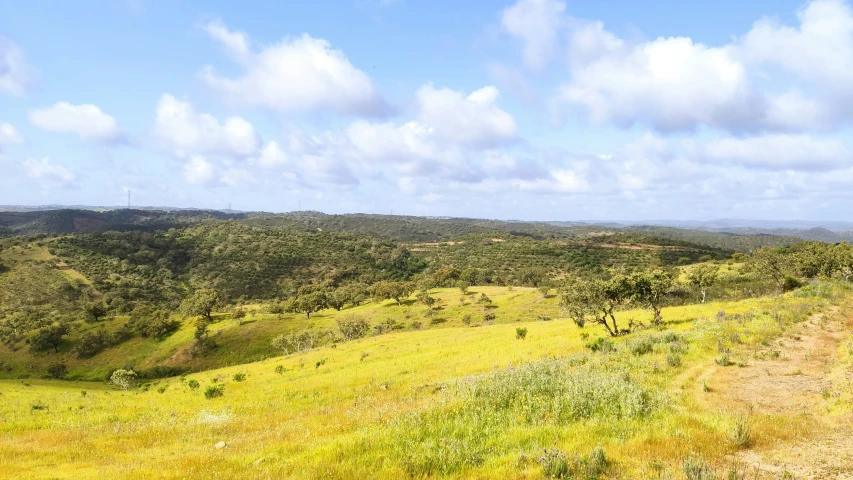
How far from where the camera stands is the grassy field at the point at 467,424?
26.2ft

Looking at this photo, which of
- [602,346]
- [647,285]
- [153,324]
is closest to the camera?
[602,346]

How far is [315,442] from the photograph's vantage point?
9.82 metres

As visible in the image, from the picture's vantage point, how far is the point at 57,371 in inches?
2857

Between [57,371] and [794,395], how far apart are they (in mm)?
100964

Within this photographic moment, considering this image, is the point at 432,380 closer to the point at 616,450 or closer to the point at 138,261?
the point at 616,450

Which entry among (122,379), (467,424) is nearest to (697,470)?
(467,424)

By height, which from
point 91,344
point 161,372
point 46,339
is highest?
point 46,339

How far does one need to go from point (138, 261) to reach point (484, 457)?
193 m

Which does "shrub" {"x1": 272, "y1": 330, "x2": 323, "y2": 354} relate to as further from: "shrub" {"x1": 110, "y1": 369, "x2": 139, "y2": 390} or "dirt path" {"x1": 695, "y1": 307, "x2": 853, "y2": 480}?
"dirt path" {"x1": 695, "y1": 307, "x2": 853, "y2": 480}

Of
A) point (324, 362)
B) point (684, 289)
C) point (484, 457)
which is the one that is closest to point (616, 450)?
point (484, 457)

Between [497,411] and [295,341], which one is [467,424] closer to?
[497,411]

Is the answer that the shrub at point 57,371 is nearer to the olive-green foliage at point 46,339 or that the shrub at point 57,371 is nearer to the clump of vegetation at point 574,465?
the olive-green foliage at point 46,339

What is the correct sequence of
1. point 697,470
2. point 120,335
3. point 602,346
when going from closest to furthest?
point 697,470 → point 602,346 → point 120,335

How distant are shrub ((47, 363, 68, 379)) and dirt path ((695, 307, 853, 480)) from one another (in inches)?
3841
